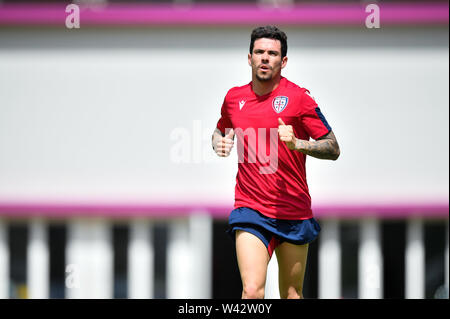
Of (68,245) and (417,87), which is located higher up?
(417,87)

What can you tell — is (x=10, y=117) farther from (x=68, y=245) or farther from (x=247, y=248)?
(x=247, y=248)

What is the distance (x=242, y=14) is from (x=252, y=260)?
3.50m

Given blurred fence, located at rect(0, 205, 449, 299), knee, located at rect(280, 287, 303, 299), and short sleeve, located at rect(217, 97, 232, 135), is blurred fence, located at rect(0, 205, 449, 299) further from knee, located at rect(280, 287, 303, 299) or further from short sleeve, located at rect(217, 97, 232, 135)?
knee, located at rect(280, 287, 303, 299)

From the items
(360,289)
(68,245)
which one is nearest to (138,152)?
(68,245)

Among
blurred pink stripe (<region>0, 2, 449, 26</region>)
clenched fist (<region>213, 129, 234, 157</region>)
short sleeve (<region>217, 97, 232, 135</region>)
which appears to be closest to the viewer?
clenched fist (<region>213, 129, 234, 157</region>)

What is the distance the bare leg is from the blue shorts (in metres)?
0.05

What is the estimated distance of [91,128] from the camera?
713 centimetres

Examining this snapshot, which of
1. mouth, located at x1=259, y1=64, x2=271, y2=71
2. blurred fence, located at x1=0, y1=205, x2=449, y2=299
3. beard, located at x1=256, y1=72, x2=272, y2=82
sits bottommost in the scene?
blurred fence, located at x1=0, y1=205, x2=449, y2=299

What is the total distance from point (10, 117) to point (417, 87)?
4225 mm

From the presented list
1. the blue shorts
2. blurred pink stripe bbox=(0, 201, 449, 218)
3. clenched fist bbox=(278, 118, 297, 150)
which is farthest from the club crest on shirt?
blurred pink stripe bbox=(0, 201, 449, 218)

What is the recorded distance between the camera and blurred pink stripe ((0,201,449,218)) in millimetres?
6910

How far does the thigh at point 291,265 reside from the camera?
429 centimetres

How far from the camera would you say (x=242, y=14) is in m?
6.89

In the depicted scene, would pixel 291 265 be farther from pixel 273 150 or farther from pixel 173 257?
pixel 173 257
